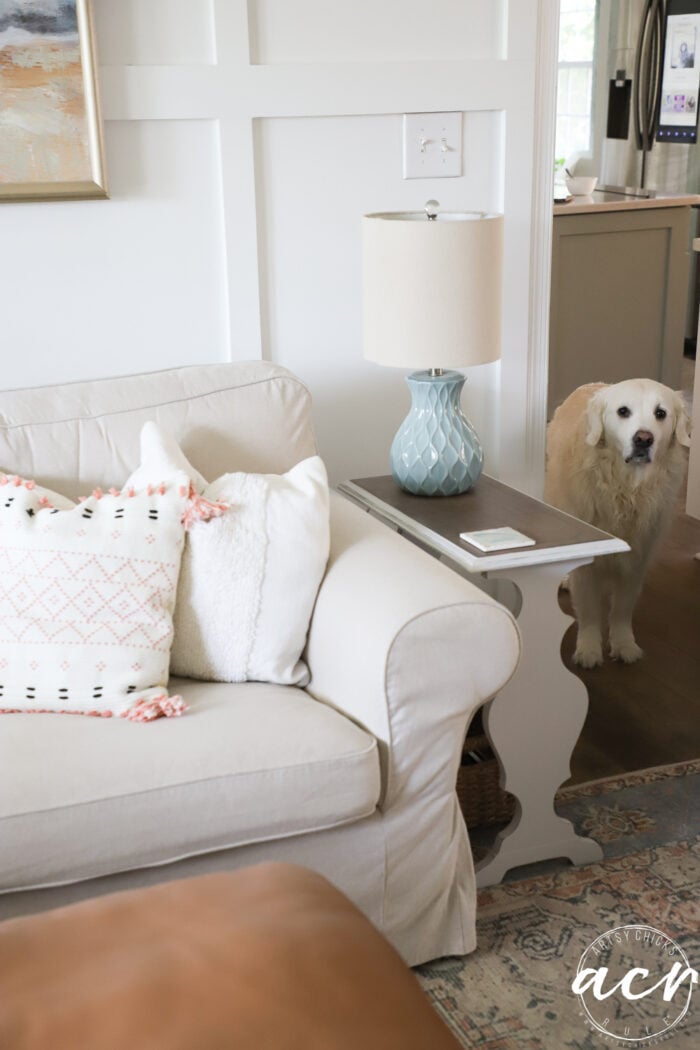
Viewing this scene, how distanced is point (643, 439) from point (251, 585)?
1311 mm

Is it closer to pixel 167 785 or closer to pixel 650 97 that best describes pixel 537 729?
pixel 167 785

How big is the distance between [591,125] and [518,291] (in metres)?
4.26

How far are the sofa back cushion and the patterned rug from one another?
88 centimetres

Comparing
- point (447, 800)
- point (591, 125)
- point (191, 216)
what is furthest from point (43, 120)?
point (591, 125)

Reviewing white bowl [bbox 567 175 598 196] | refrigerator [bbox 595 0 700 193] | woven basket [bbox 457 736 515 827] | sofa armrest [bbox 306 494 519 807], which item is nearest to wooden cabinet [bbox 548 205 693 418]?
white bowl [bbox 567 175 598 196]

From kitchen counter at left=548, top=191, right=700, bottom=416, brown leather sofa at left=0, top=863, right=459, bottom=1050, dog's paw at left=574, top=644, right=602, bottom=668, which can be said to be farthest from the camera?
kitchen counter at left=548, top=191, right=700, bottom=416

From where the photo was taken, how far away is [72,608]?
5.96 ft

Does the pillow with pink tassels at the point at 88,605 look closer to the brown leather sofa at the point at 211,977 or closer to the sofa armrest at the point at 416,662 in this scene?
the sofa armrest at the point at 416,662

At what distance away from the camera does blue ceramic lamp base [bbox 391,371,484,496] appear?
232 centimetres

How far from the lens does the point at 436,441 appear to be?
233 centimetres

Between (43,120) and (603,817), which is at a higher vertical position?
(43,120)

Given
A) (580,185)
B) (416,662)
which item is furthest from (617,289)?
(416,662)

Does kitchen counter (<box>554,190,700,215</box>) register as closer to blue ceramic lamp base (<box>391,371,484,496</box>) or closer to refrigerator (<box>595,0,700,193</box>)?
refrigerator (<box>595,0,700,193</box>)

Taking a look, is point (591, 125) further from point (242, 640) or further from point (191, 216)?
point (242, 640)
